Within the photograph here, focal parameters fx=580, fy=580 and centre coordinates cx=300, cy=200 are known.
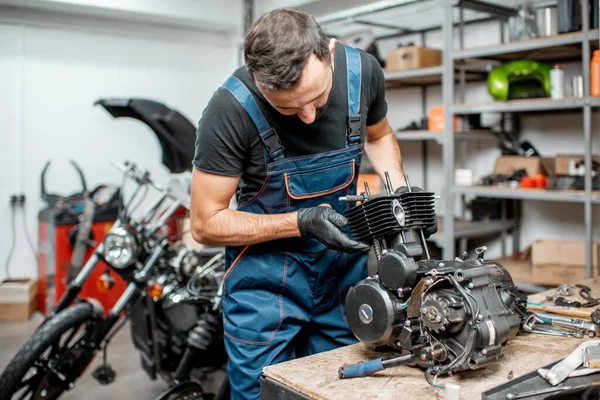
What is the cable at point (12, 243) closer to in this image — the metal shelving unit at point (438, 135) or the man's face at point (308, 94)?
the metal shelving unit at point (438, 135)

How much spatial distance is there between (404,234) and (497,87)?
7.43 feet

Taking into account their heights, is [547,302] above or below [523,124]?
below

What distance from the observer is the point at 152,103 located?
8.97ft

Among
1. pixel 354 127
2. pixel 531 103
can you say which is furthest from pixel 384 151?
pixel 531 103

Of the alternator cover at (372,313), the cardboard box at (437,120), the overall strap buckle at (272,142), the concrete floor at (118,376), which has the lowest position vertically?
the concrete floor at (118,376)

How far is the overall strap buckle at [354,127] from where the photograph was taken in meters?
1.53

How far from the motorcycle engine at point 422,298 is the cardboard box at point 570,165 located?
1980 mm

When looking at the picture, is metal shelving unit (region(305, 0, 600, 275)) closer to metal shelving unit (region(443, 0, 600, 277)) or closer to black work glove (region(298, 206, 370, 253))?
metal shelving unit (region(443, 0, 600, 277))

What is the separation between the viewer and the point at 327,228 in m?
1.33

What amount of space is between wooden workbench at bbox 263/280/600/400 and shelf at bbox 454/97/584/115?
1.79m

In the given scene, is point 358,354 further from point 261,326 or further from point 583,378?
point 583,378

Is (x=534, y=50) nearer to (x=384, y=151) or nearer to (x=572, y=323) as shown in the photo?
(x=384, y=151)

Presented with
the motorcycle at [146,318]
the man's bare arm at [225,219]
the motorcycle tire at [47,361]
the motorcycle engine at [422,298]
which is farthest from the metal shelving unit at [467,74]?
the motorcycle tire at [47,361]

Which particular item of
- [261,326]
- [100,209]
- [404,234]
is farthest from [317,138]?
[100,209]
